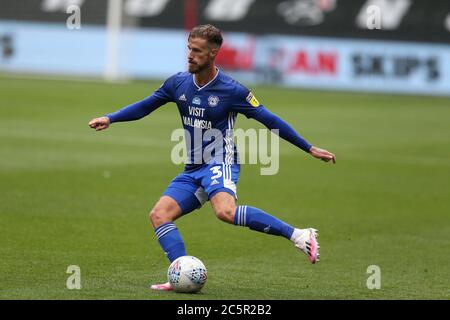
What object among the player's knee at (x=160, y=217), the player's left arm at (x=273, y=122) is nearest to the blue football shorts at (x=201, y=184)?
the player's knee at (x=160, y=217)

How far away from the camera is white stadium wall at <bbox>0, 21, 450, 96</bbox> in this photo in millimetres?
38250

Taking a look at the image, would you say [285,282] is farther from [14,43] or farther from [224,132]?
[14,43]

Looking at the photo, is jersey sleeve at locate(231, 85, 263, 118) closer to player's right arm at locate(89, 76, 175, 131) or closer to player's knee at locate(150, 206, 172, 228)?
player's right arm at locate(89, 76, 175, 131)

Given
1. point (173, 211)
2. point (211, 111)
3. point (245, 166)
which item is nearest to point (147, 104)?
point (211, 111)

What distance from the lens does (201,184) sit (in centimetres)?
955

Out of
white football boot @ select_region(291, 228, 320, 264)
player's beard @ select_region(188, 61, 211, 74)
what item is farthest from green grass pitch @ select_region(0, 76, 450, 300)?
player's beard @ select_region(188, 61, 211, 74)

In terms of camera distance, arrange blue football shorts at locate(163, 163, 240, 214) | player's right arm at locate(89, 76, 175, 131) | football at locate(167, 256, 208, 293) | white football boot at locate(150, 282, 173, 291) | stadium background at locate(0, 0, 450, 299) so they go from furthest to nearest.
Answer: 1. stadium background at locate(0, 0, 450, 299)
2. player's right arm at locate(89, 76, 175, 131)
3. blue football shorts at locate(163, 163, 240, 214)
4. white football boot at locate(150, 282, 173, 291)
5. football at locate(167, 256, 208, 293)

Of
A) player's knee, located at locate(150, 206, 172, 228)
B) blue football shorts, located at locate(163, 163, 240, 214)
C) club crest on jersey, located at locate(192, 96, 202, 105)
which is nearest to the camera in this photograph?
player's knee, located at locate(150, 206, 172, 228)

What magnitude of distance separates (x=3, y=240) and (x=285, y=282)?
10.9 ft

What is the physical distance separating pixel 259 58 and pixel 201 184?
102 ft

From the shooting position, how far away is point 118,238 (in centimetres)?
1188

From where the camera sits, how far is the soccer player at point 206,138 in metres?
9.27

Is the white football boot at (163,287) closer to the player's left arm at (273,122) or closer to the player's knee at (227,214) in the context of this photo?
the player's knee at (227,214)
